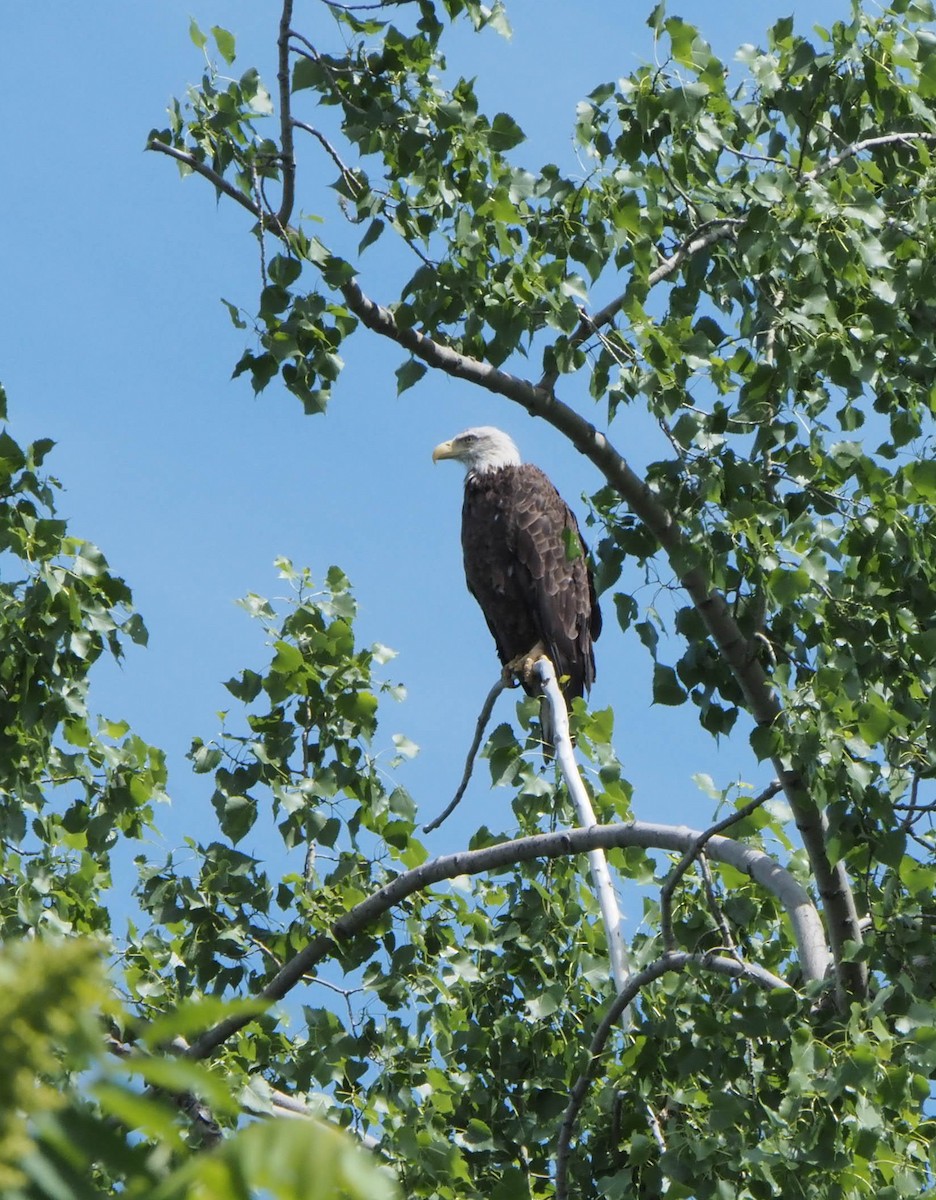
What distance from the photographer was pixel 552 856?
373cm

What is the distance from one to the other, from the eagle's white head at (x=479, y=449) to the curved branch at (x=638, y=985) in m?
5.11

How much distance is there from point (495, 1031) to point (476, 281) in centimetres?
196

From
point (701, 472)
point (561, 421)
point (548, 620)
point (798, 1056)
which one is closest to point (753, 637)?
point (701, 472)

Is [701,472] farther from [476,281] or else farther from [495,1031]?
[495,1031]

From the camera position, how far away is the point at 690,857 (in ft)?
11.0

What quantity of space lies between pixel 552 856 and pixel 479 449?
4951 mm

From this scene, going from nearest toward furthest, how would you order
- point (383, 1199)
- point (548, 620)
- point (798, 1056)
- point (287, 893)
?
point (383, 1199) → point (798, 1056) → point (287, 893) → point (548, 620)

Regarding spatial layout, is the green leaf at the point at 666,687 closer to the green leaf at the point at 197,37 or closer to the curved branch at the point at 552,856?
the curved branch at the point at 552,856

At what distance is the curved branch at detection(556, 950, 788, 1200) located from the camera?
131 inches

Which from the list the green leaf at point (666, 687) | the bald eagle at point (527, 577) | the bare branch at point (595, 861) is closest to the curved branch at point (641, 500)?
the green leaf at point (666, 687)

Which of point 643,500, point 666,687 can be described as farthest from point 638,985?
point 643,500

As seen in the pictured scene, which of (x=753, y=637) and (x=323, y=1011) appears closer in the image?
(x=753, y=637)

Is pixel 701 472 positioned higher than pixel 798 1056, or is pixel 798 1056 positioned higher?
A: pixel 701 472

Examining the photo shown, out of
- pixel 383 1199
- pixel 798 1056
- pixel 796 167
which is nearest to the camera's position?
pixel 383 1199
